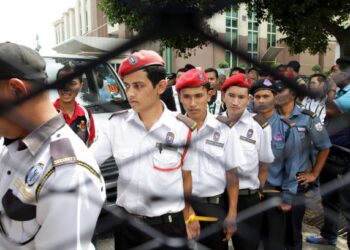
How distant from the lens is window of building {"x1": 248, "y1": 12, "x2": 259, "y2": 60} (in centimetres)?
24

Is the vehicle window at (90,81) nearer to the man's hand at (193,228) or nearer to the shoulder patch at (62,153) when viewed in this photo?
the shoulder patch at (62,153)

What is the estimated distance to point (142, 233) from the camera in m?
0.90

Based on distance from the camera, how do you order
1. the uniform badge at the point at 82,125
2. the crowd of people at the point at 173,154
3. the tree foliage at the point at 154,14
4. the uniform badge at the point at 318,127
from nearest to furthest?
the tree foliage at the point at 154,14
the crowd of people at the point at 173,154
the uniform badge at the point at 318,127
the uniform badge at the point at 82,125

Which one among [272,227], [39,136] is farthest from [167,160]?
[272,227]

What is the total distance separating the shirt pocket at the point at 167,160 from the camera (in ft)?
2.71

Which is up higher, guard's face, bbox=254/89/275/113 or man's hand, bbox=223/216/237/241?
guard's face, bbox=254/89/275/113

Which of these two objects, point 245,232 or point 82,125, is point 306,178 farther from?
point 82,125

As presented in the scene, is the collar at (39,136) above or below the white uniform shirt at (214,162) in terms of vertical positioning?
above

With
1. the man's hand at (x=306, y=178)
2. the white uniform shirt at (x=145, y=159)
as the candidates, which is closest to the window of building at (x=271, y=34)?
the white uniform shirt at (x=145, y=159)

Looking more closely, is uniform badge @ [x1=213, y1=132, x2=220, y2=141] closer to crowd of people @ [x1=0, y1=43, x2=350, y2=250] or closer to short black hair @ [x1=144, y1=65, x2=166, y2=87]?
crowd of people @ [x1=0, y1=43, x2=350, y2=250]

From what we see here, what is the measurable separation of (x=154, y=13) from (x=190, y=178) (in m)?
0.74

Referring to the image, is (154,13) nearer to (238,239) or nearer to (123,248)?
(123,248)

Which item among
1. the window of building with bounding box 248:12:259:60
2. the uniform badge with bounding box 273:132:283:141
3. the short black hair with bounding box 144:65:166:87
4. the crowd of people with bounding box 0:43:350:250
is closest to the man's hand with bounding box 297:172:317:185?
the crowd of people with bounding box 0:43:350:250

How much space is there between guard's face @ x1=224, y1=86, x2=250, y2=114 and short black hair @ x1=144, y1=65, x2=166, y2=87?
0.31 meters
